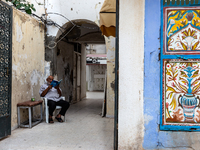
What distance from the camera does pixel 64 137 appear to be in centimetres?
490

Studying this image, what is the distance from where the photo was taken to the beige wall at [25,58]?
559cm

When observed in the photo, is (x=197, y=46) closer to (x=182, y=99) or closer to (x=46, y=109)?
(x=182, y=99)

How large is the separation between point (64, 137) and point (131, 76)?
2225 millimetres

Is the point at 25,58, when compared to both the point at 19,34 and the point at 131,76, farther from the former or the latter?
the point at 131,76

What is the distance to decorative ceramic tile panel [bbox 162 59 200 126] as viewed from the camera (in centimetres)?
363

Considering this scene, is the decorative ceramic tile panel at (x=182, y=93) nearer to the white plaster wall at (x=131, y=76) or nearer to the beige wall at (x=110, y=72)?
the white plaster wall at (x=131, y=76)

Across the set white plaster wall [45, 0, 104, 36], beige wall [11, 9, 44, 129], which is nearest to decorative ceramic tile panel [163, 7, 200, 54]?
beige wall [11, 9, 44, 129]

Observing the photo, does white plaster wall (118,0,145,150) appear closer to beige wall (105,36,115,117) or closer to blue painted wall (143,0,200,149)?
blue painted wall (143,0,200,149)

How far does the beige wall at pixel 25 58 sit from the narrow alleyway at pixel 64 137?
0.75 meters

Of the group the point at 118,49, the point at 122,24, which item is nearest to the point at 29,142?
the point at 118,49

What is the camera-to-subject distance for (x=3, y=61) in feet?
15.2

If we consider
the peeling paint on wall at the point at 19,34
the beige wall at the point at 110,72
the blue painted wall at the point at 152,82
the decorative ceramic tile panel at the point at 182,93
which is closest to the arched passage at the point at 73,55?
the beige wall at the point at 110,72

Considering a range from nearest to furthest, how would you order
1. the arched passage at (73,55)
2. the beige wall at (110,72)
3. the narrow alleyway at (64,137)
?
the narrow alleyway at (64,137), the beige wall at (110,72), the arched passage at (73,55)

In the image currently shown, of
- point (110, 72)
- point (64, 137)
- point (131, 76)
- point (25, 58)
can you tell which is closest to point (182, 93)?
point (131, 76)
